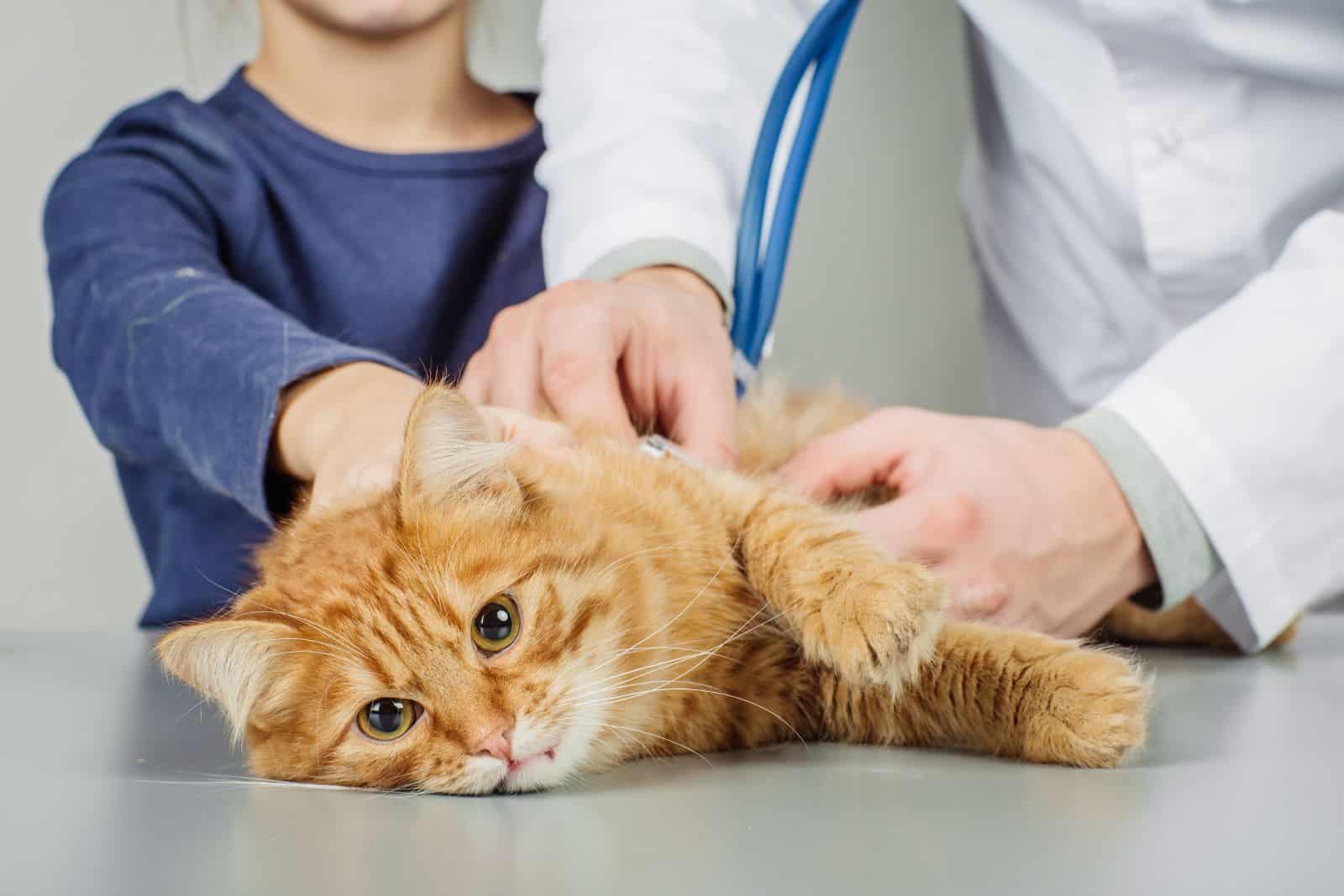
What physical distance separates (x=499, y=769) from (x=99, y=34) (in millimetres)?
2116

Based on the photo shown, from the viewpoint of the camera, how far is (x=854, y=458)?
112 centimetres

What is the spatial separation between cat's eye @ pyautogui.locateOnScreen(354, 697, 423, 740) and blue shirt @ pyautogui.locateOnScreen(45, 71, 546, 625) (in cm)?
52

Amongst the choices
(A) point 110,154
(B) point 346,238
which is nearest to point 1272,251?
(B) point 346,238

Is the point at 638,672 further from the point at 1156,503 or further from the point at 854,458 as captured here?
the point at 1156,503

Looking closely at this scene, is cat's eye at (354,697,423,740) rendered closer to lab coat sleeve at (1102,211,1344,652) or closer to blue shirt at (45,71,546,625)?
blue shirt at (45,71,546,625)

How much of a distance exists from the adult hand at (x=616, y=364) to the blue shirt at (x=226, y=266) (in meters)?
0.28

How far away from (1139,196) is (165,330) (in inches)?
47.0

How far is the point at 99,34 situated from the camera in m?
2.28

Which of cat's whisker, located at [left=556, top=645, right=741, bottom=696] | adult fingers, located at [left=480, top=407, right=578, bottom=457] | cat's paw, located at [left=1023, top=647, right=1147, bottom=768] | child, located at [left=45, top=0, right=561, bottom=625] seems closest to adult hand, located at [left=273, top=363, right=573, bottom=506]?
adult fingers, located at [left=480, top=407, right=578, bottom=457]

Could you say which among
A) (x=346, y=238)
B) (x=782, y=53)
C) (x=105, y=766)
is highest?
(x=782, y=53)

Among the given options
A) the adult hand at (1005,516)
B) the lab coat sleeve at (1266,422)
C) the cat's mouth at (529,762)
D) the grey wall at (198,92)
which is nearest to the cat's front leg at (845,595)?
the adult hand at (1005,516)

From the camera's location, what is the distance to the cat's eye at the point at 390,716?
2.74 ft

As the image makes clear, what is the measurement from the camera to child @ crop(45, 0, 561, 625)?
142cm

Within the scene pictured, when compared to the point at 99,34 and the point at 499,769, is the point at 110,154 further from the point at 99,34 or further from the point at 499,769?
the point at 499,769
